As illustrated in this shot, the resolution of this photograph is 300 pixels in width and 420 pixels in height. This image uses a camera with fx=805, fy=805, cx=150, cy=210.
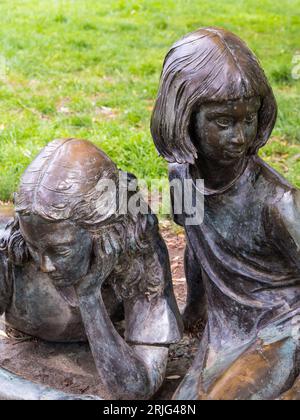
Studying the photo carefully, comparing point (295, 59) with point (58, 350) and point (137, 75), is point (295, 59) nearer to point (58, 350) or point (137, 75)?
point (137, 75)

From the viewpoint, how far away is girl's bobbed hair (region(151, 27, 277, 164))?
2957 mm

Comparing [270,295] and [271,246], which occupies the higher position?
[271,246]

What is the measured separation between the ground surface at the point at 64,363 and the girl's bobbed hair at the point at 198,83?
112cm

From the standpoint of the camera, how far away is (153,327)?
3.43 metres

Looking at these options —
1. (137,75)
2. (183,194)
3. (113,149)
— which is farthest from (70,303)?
(137,75)

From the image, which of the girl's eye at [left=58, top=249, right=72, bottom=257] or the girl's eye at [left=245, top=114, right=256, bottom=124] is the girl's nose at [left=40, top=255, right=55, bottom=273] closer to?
the girl's eye at [left=58, top=249, right=72, bottom=257]

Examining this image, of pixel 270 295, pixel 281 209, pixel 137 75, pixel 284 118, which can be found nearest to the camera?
pixel 281 209

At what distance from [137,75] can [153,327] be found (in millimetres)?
6161

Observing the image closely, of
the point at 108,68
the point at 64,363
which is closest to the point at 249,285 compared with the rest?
the point at 64,363

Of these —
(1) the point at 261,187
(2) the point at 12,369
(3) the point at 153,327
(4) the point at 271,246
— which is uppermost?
(1) the point at 261,187

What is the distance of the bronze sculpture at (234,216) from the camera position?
3004 millimetres

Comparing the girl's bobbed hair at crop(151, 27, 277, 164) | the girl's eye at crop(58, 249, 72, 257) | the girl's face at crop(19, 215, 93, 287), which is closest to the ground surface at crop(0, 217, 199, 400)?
the girl's face at crop(19, 215, 93, 287)

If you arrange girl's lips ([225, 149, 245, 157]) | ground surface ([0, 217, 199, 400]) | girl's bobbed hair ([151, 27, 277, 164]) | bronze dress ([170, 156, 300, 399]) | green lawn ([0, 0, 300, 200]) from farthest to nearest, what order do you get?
green lawn ([0, 0, 300, 200])
ground surface ([0, 217, 199, 400])
bronze dress ([170, 156, 300, 399])
girl's lips ([225, 149, 245, 157])
girl's bobbed hair ([151, 27, 277, 164])
